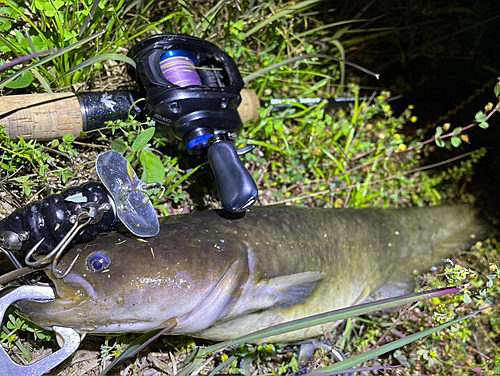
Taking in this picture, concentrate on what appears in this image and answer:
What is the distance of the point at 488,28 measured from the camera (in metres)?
3.62

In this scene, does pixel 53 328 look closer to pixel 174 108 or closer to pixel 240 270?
pixel 240 270

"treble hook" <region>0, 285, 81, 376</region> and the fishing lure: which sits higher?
the fishing lure

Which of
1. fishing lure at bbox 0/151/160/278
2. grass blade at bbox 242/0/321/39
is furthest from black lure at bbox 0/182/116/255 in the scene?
grass blade at bbox 242/0/321/39

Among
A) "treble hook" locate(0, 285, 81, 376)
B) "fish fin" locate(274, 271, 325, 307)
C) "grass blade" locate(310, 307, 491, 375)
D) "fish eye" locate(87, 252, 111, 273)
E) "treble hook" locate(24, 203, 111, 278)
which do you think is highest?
"treble hook" locate(24, 203, 111, 278)

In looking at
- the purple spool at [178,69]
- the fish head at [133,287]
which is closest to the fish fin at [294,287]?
the fish head at [133,287]

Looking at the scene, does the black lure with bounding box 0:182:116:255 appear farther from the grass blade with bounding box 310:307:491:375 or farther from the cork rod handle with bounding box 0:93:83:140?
the grass blade with bounding box 310:307:491:375

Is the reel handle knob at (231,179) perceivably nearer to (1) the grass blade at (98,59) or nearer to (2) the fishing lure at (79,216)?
(2) the fishing lure at (79,216)

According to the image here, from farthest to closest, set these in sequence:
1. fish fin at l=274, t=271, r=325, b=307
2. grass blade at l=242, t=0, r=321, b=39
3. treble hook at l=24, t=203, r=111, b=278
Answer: grass blade at l=242, t=0, r=321, b=39 < fish fin at l=274, t=271, r=325, b=307 < treble hook at l=24, t=203, r=111, b=278

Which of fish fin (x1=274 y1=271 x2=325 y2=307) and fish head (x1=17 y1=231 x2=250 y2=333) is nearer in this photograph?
fish head (x1=17 y1=231 x2=250 y2=333)

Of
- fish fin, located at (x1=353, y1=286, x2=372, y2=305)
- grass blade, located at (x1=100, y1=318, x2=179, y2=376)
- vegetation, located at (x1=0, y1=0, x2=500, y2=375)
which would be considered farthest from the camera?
fish fin, located at (x1=353, y1=286, x2=372, y2=305)

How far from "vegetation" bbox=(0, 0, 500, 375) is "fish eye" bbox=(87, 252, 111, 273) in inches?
23.6

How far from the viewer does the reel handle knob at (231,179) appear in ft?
7.18

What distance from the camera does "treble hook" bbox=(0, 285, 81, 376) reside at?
1.86m

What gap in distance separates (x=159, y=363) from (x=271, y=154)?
5.08 ft
